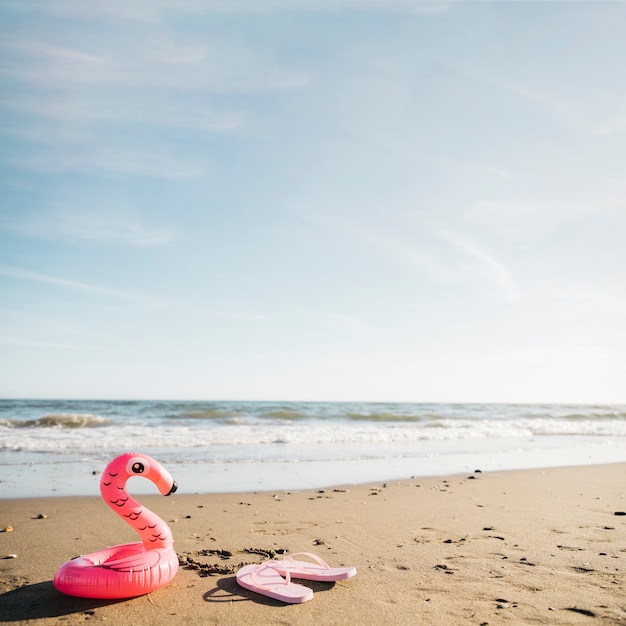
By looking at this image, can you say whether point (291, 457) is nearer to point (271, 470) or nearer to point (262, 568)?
point (271, 470)

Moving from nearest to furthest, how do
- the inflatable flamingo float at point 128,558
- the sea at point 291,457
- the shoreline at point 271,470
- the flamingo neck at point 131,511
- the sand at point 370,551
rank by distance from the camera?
the sand at point 370,551 → the inflatable flamingo float at point 128,558 → the flamingo neck at point 131,511 → the shoreline at point 271,470 → the sea at point 291,457

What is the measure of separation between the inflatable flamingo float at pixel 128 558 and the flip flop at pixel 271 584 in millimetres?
606

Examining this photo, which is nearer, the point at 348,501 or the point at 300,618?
the point at 300,618

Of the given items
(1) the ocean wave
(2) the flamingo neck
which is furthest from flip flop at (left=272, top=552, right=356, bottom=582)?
(1) the ocean wave

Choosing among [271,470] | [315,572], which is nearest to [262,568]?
[315,572]

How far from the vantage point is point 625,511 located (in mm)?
7082

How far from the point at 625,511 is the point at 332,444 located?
9589 mm

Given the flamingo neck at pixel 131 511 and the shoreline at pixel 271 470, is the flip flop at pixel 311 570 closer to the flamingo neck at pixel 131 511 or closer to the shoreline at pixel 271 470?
the flamingo neck at pixel 131 511

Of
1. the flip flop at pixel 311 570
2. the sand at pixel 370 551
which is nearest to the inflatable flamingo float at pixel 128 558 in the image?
the sand at pixel 370 551

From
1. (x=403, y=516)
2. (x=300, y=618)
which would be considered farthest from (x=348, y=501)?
(x=300, y=618)

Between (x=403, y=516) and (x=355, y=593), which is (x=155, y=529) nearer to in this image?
(x=355, y=593)

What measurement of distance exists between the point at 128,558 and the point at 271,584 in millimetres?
1146

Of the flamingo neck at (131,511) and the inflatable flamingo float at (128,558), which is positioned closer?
the inflatable flamingo float at (128,558)

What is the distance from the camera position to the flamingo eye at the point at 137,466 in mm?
4227
